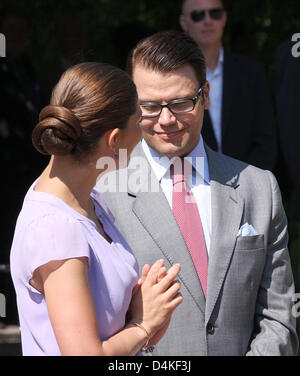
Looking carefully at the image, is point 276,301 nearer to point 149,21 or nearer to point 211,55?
point 211,55

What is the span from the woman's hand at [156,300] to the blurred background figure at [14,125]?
3616 millimetres

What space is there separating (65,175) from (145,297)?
1.45 ft

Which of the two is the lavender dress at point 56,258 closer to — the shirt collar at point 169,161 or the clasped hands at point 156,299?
the clasped hands at point 156,299

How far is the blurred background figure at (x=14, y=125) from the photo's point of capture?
583 centimetres

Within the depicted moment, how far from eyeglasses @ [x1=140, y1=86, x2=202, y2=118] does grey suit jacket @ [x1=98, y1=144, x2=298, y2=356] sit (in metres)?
0.23

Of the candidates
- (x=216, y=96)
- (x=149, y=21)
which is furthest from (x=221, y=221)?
(x=149, y=21)

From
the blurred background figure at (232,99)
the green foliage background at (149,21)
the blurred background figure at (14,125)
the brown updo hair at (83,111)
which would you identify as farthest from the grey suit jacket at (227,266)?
the green foliage background at (149,21)

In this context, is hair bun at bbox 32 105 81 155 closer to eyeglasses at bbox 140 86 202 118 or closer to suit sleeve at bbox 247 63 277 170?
eyeglasses at bbox 140 86 202 118

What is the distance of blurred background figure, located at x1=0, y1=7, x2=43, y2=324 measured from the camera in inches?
230

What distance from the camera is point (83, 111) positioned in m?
2.23

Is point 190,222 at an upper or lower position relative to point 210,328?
upper

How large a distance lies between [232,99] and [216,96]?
12 centimetres

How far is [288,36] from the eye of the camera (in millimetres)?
6996

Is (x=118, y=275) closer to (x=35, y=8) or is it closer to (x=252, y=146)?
(x=252, y=146)
